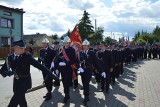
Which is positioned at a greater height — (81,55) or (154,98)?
(81,55)

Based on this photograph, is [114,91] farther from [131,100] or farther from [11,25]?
[11,25]

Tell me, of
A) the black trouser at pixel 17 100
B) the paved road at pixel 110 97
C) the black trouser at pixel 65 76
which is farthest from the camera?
the black trouser at pixel 65 76

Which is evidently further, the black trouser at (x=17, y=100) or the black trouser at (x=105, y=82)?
the black trouser at (x=105, y=82)

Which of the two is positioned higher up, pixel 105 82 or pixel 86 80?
pixel 86 80

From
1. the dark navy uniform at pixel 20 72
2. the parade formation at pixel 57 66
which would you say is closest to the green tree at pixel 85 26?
the parade formation at pixel 57 66

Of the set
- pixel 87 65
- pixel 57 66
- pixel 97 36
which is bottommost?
pixel 57 66

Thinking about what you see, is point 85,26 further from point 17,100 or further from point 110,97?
point 17,100


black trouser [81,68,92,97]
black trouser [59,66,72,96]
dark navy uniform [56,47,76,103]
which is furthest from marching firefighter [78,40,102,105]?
black trouser [59,66,72,96]

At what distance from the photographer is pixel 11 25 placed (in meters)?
44.2

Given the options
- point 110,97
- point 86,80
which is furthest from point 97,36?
point 86,80

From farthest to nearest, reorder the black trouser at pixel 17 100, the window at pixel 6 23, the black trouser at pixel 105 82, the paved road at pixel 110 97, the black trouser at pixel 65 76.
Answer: the window at pixel 6 23 → the black trouser at pixel 105 82 → the black trouser at pixel 65 76 → the paved road at pixel 110 97 → the black trouser at pixel 17 100

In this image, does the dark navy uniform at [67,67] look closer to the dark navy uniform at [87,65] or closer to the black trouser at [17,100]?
the dark navy uniform at [87,65]

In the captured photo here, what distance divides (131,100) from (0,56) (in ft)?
98.3

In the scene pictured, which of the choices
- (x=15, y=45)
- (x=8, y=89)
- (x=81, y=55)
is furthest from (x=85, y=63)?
(x=8, y=89)
